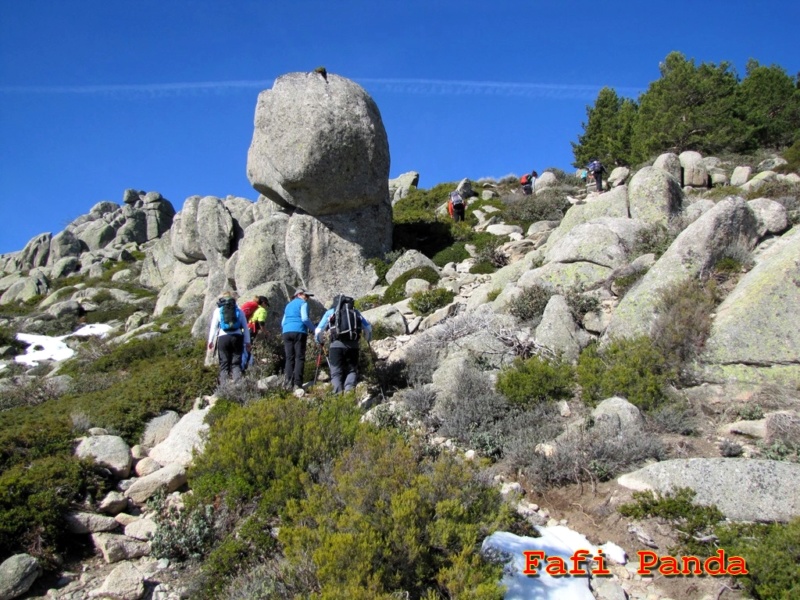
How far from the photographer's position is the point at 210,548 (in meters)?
6.27

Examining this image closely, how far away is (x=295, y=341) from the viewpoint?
11.1 metres

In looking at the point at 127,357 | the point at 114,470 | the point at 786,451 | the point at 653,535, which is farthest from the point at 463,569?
the point at 127,357

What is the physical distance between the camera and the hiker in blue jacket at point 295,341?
11.1 metres

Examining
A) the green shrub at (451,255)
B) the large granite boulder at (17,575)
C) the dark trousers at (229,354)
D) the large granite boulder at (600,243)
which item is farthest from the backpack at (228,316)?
the green shrub at (451,255)

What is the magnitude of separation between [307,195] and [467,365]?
11262 mm

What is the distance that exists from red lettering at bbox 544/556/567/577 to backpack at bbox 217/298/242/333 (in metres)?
7.19

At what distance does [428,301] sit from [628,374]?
7.58 m

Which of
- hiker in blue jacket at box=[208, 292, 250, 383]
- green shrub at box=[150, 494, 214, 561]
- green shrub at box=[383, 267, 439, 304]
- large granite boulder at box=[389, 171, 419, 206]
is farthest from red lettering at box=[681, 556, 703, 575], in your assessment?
large granite boulder at box=[389, 171, 419, 206]

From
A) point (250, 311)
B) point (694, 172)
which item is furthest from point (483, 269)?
point (694, 172)

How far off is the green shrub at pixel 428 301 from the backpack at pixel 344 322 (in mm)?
5541

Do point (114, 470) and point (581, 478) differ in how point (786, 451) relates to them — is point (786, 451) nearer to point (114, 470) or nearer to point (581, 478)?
point (581, 478)

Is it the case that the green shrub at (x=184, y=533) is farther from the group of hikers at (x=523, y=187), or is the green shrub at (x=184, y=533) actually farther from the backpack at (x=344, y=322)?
the group of hikers at (x=523, y=187)

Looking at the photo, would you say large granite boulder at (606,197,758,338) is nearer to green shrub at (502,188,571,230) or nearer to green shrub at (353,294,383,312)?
green shrub at (353,294,383,312)

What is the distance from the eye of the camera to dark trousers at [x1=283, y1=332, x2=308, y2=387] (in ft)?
36.3
